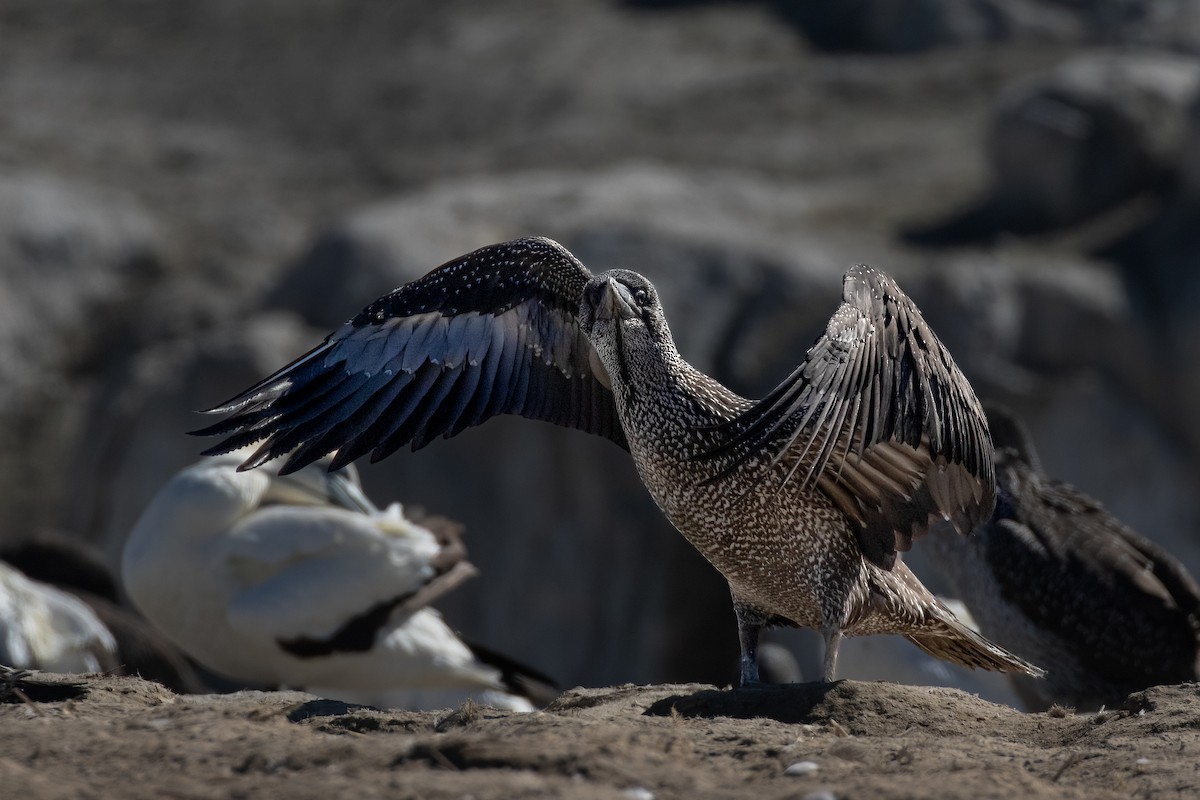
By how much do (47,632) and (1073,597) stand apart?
15.1 ft

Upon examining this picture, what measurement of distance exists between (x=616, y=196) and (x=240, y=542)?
273 inches

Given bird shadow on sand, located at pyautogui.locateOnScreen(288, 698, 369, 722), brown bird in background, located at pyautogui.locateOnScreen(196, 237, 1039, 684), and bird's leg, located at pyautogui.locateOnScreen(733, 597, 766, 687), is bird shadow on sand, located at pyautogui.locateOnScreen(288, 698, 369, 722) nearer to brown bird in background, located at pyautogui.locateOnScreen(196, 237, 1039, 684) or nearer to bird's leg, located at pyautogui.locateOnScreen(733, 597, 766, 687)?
brown bird in background, located at pyautogui.locateOnScreen(196, 237, 1039, 684)

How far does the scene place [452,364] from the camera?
16.8ft

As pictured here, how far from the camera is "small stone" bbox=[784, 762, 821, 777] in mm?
3568

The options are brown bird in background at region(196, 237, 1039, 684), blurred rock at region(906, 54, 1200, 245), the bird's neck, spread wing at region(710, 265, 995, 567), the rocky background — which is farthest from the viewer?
blurred rock at region(906, 54, 1200, 245)

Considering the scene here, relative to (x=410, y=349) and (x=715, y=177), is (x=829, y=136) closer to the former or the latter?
(x=715, y=177)

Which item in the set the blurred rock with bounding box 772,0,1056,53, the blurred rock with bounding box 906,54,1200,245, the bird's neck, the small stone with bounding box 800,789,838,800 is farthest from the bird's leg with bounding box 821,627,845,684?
the blurred rock with bounding box 772,0,1056,53

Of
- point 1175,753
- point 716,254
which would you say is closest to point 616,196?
point 716,254

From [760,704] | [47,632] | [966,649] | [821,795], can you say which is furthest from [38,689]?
[47,632]

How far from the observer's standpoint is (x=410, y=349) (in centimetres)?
512

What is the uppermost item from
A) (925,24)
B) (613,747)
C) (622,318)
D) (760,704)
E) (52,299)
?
(925,24)

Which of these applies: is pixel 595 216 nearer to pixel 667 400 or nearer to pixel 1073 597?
pixel 1073 597

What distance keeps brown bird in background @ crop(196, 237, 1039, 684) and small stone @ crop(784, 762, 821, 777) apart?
863mm

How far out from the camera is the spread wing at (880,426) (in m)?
4.18
